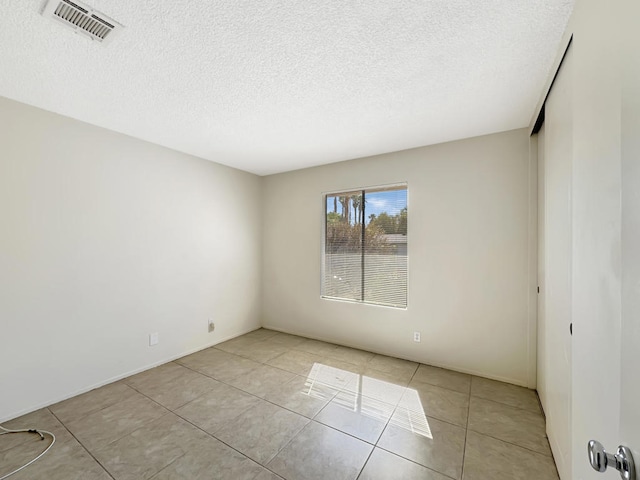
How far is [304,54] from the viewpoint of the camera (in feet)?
5.25

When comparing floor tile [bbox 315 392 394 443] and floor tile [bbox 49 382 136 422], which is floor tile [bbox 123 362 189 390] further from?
floor tile [bbox 315 392 394 443]

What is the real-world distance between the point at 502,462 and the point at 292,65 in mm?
2868

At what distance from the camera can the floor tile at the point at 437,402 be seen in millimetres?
2150

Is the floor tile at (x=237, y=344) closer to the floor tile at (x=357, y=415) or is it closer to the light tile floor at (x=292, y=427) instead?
the light tile floor at (x=292, y=427)

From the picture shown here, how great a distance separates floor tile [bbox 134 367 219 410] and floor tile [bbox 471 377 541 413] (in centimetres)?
256

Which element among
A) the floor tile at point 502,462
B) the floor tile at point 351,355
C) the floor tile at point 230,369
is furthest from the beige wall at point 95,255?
the floor tile at point 502,462

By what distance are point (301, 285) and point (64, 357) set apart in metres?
2.63

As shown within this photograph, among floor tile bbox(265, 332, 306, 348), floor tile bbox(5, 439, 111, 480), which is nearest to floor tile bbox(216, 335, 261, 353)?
floor tile bbox(265, 332, 306, 348)

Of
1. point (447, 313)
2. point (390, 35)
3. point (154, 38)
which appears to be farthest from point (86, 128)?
point (447, 313)

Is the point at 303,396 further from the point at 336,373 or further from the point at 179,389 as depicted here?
the point at 179,389

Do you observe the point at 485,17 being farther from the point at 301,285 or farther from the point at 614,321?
the point at 301,285

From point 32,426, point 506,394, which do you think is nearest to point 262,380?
point 32,426

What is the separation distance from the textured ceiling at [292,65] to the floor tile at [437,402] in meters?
2.54

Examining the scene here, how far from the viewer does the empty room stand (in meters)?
1.13
